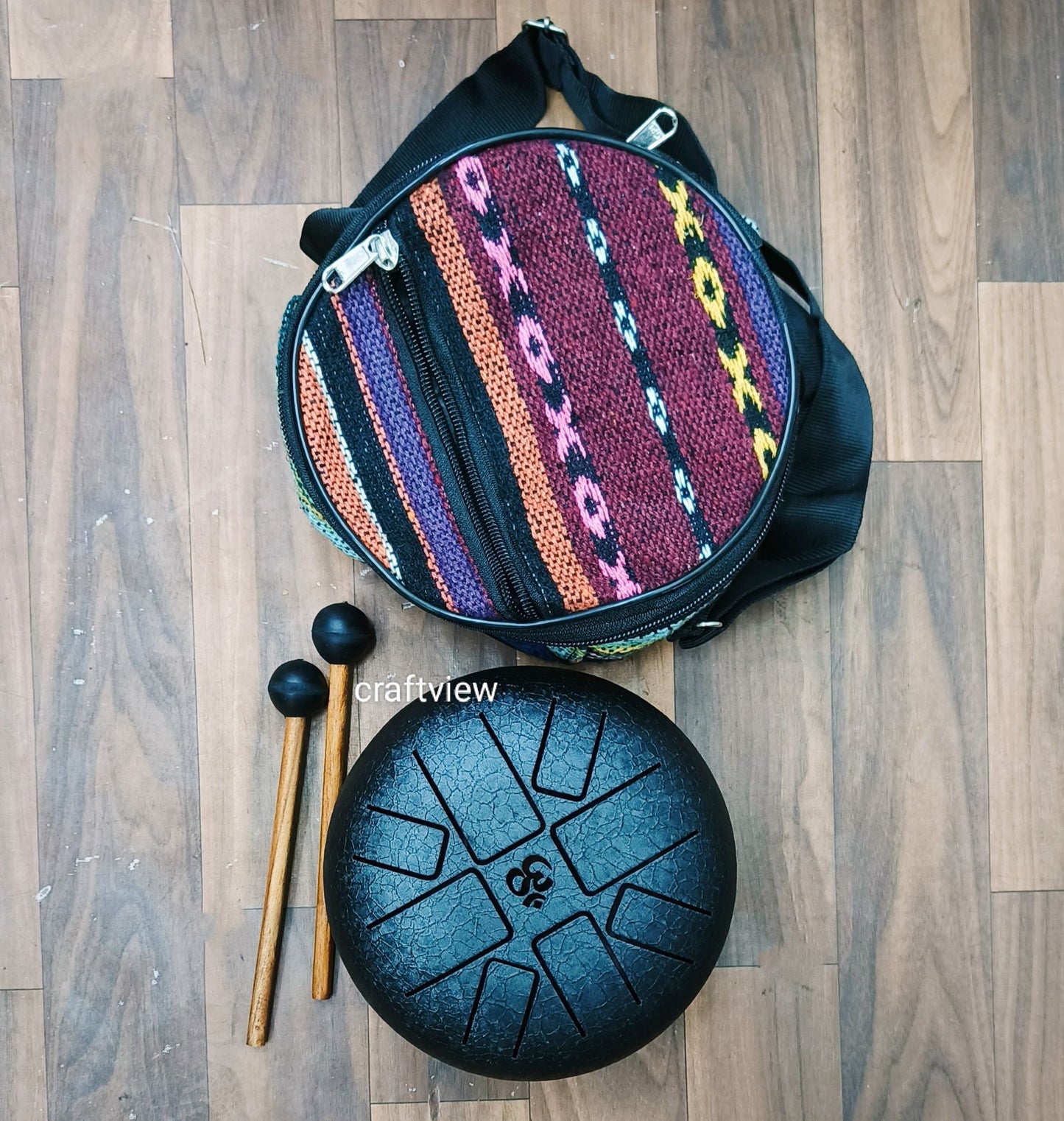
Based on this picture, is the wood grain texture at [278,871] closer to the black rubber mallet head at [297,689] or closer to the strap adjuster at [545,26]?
the black rubber mallet head at [297,689]

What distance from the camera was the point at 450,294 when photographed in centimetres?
73

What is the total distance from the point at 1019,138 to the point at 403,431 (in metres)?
0.65

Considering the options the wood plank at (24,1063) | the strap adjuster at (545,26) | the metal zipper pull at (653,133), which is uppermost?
the strap adjuster at (545,26)

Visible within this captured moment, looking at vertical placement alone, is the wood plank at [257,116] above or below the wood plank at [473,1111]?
above

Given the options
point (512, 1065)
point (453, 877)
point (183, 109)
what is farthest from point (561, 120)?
point (512, 1065)

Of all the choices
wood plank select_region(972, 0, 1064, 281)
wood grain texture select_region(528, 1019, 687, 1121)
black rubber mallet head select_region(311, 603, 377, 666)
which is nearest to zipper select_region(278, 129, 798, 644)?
black rubber mallet head select_region(311, 603, 377, 666)

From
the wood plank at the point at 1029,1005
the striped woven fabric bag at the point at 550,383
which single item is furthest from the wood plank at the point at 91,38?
the wood plank at the point at 1029,1005

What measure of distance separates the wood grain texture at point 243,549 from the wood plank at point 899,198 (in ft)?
1.65

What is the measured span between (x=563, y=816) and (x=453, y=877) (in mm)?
92

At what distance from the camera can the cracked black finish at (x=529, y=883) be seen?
702 mm

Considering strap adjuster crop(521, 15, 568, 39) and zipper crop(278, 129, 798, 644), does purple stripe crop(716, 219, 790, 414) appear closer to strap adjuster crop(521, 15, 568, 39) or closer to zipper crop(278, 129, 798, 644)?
zipper crop(278, 129, 798, 644)

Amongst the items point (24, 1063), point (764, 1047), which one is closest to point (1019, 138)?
point (764, 1047)

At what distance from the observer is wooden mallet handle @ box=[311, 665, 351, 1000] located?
85cm

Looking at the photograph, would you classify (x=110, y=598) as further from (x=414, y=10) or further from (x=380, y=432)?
(x=414, y=10)
